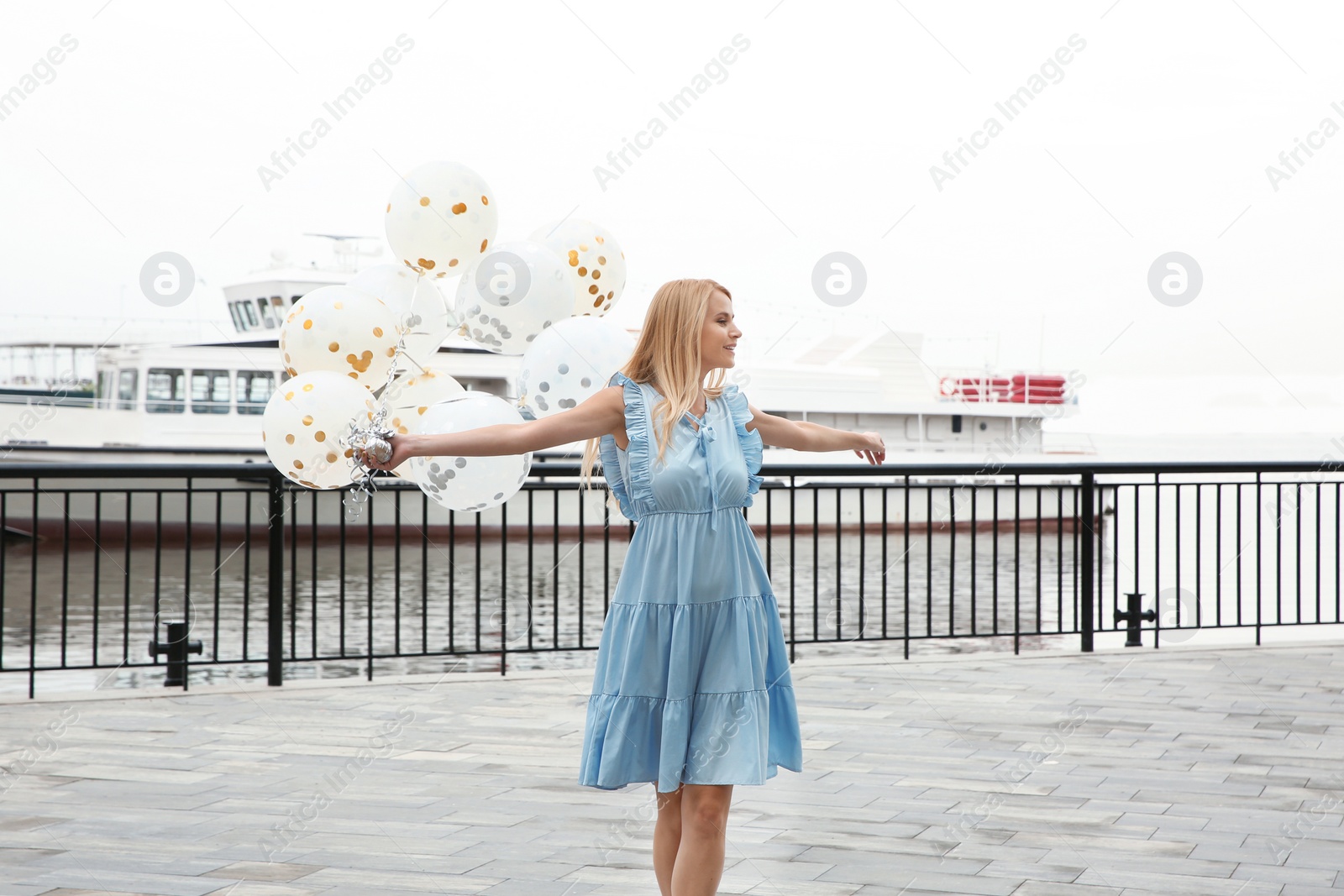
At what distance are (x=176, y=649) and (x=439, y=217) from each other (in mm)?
3307

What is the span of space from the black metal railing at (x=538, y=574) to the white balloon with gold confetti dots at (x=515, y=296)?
2.36 feet

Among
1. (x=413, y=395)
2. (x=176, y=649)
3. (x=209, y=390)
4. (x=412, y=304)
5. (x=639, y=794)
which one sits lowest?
(x=639, y=794)

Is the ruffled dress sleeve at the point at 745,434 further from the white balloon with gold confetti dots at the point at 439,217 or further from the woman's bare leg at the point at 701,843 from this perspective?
the white balloon with gold confetti dots at the point at 439,217

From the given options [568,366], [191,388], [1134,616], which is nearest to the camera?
[568,366]

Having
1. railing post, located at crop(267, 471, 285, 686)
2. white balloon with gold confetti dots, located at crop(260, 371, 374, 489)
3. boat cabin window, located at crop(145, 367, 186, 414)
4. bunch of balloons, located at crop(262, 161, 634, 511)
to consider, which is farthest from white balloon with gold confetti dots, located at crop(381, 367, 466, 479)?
boat cabin window, located at crop(145, 367, 186, 414)

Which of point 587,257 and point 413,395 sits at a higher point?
point 587,257

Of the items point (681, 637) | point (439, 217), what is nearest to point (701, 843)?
point (681, 637)

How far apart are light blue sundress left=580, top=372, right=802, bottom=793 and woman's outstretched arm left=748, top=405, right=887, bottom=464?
26 centimetres

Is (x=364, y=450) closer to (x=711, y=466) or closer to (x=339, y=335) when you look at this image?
(x=711, y=466)

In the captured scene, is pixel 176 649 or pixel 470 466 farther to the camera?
pixel 176 649

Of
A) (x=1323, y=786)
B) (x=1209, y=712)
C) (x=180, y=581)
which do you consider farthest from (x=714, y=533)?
(x=180, y=581)

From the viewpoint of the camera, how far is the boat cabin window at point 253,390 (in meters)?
25.4

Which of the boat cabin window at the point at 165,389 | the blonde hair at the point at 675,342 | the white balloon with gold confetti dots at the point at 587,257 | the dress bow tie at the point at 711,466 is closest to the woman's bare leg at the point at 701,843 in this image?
the dress bow tie at the point at 711,466

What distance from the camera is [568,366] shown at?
3.33 meters
